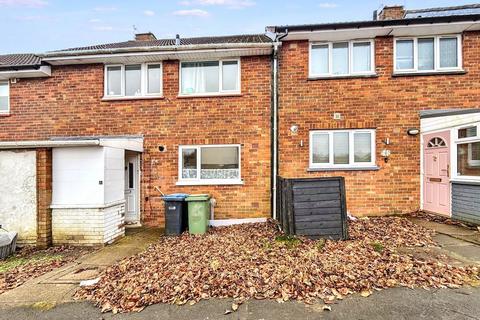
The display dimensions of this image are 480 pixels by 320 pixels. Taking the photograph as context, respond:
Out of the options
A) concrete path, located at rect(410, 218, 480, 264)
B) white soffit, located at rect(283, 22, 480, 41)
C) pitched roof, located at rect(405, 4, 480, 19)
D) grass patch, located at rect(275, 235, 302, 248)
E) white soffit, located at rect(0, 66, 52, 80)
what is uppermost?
pitched roof, located at rect(405, 4, 480, 19)

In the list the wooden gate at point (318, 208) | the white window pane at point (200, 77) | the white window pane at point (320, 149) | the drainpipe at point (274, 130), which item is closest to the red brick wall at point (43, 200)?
the white window pane at point (200, 77)

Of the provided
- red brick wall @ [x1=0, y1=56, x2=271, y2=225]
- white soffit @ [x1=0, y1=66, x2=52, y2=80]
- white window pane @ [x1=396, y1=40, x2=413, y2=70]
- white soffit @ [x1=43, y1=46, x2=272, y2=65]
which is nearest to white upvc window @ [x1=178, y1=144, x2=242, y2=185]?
red brick wall @ [x1=0, y1=56, x2=271, y2=225]

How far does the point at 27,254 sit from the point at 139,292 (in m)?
3.99

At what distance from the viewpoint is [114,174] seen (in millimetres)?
7180

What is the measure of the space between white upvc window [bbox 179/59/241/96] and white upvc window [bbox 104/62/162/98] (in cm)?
82

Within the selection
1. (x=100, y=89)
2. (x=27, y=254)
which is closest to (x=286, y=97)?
(x=100, y=89)

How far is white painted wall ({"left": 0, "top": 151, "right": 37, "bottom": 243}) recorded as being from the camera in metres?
6.54

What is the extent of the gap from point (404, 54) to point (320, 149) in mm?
3723

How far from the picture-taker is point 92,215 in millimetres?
6594

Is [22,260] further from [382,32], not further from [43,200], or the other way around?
[382,32]

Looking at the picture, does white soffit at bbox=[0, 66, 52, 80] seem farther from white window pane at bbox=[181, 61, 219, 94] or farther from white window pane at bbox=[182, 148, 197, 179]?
white window pane at bbox=[182, 148, 197, 179]

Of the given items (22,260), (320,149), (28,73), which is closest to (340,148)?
(320,149)

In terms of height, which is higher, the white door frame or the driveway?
the white door frame

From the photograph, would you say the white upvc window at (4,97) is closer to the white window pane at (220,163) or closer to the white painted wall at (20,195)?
the white painted wall at (20,195)
